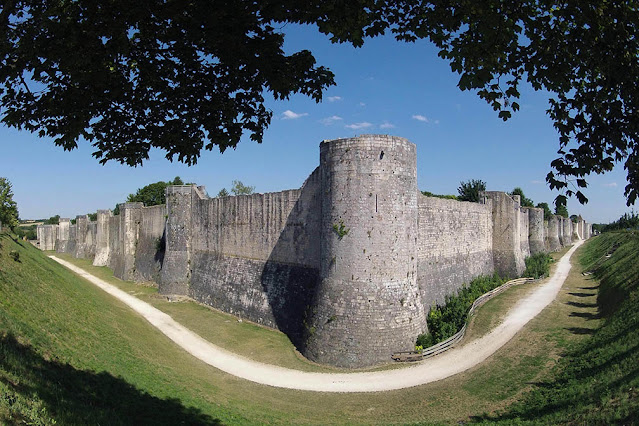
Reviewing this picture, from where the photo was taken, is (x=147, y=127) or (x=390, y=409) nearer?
(x=147, y=127)

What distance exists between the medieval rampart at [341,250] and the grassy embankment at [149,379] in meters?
2.51

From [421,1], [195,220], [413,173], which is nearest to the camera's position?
[421,1]

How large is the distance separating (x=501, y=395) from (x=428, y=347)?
4347 millimetres

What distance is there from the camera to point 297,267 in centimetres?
2102

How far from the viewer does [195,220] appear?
30.8 m

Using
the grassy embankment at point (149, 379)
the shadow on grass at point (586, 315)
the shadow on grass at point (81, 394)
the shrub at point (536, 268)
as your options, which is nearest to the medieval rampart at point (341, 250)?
the shrub at point (536, 268)

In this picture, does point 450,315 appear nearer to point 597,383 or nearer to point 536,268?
point 597,383

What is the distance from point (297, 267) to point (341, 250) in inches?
196

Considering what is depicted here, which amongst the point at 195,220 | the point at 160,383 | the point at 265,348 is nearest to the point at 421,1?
the point at 160,383

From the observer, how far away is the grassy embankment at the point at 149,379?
25.9 ft

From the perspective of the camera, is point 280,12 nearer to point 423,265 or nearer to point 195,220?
point 423,265

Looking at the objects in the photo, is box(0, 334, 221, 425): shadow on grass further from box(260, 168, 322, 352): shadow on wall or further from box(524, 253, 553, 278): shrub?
box(524, 253, 553, 278): shrub

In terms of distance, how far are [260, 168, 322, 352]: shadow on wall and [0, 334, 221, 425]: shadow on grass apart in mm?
8674

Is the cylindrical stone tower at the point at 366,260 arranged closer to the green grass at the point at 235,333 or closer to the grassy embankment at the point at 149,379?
the green grass at the point at 235,333
